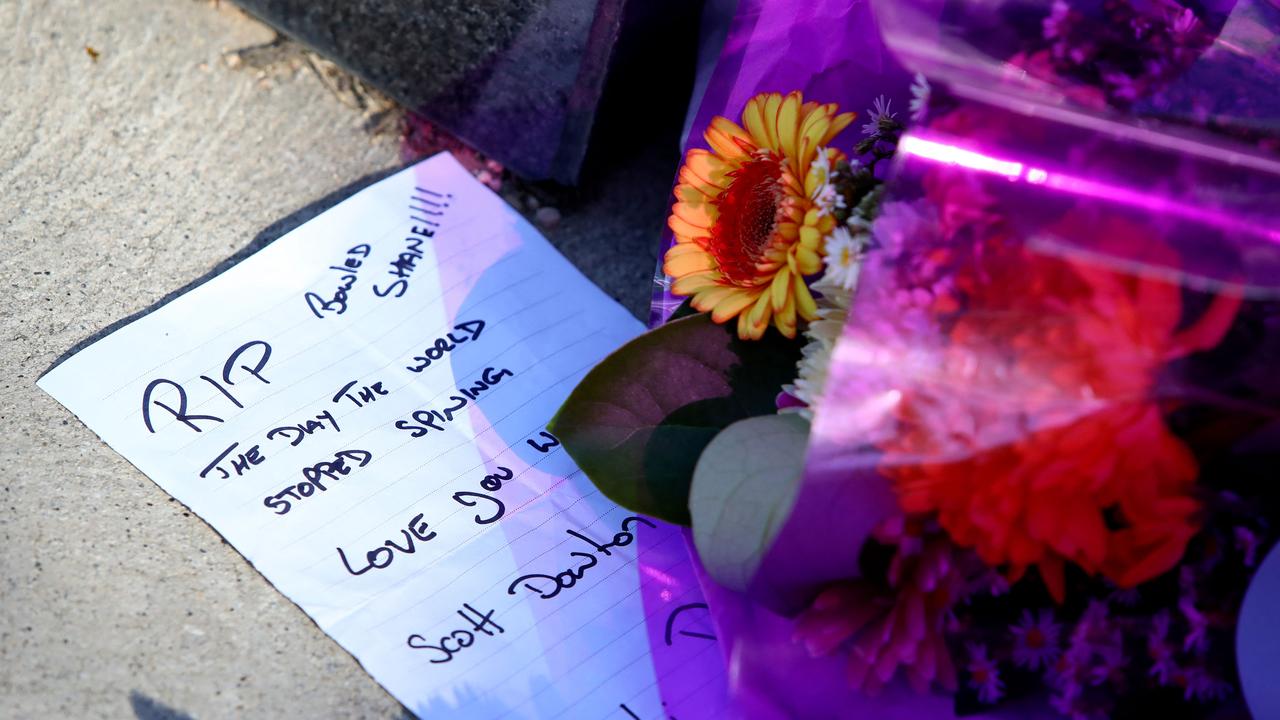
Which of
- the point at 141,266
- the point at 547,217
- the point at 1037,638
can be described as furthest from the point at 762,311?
the point at 141,266

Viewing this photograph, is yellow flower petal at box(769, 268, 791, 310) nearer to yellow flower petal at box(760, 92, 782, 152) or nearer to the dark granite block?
yellow flower petal at box(760, 92, 782, 152)

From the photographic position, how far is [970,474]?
1.58 feet

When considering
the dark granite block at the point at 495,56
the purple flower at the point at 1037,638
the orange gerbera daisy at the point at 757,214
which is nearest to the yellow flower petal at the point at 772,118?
the orange gerbera daisy at the point at 757,214

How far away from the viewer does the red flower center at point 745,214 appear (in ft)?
2.07

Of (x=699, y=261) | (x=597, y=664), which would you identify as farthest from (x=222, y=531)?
(x=699, y=261)

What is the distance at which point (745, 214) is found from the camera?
644 mm

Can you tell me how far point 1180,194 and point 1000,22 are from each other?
16cm

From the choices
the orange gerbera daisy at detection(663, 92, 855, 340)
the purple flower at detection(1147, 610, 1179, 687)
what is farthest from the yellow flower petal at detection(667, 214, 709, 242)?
the purple flower at detection(1147, 610, 1179, 687)

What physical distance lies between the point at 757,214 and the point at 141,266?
548 mm

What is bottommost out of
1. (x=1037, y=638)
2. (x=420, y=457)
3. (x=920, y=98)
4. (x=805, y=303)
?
(x=420, y=457)

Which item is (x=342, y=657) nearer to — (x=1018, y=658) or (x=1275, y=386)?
(x=1018, y=658)

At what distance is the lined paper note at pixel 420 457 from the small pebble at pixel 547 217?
0.04 meters

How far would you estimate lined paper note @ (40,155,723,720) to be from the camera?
676 millimetres

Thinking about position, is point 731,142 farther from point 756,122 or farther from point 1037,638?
point 1037,638
